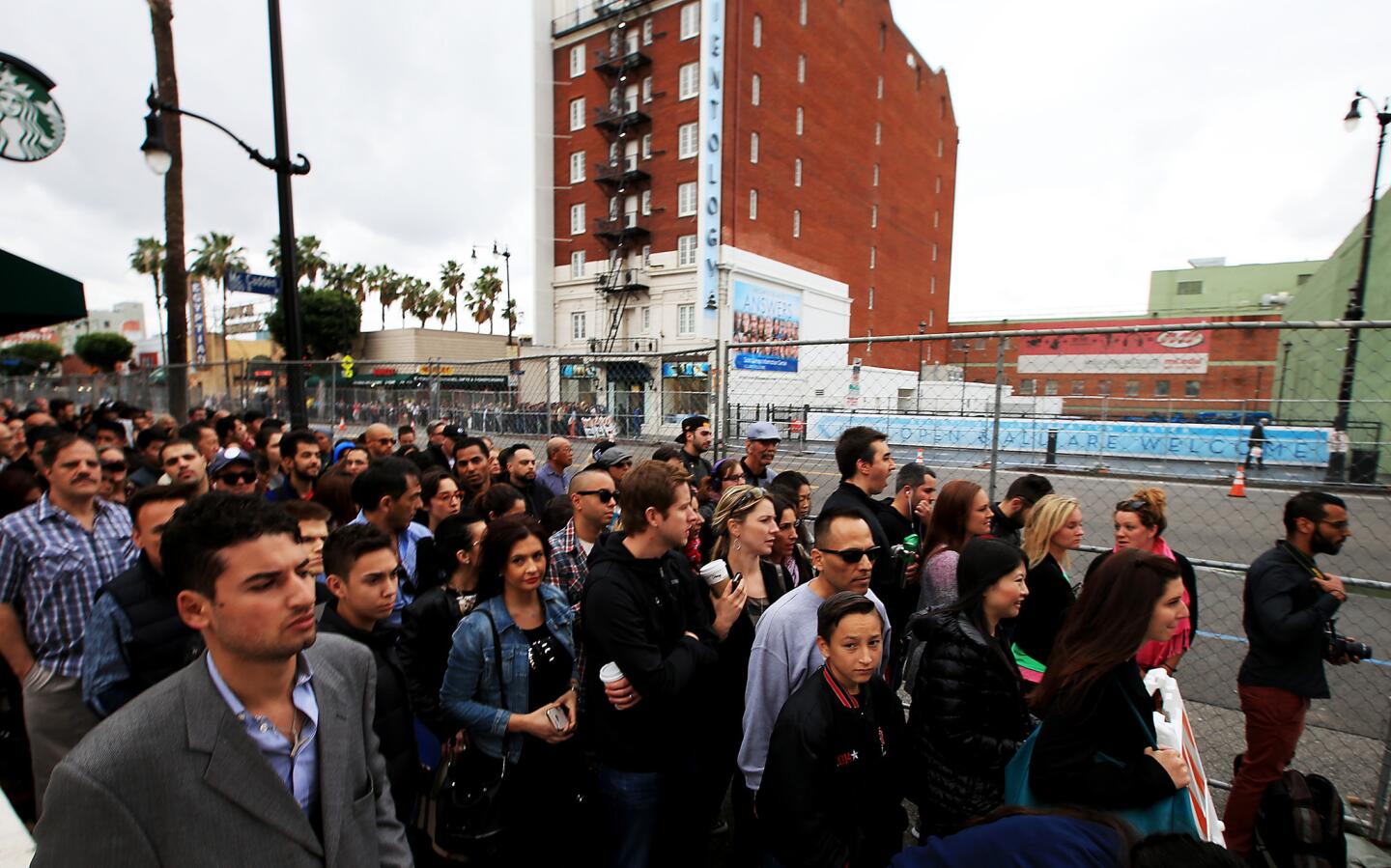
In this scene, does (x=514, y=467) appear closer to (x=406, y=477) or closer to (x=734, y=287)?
(x=406, y=477)

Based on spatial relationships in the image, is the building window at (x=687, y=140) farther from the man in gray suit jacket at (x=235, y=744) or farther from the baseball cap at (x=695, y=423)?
the man in gray suit jacket at (x=235, y=744)

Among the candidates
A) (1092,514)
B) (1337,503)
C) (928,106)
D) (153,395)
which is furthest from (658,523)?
(928,106)

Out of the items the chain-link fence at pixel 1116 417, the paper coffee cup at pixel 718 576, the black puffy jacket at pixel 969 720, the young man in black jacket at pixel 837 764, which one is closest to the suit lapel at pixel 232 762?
the young man in black jacket at pixel 837 764

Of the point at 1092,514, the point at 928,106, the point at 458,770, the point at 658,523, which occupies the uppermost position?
the point at 928,106

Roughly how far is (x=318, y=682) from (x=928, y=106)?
63.4 m

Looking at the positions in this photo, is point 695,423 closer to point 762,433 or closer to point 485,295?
point 762,433

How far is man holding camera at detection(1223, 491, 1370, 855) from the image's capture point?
10.9 ft

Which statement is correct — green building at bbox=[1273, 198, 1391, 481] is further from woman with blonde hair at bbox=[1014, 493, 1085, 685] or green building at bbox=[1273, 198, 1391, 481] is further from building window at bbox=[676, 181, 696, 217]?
building window at bbox=[676, 181, 696, 217]

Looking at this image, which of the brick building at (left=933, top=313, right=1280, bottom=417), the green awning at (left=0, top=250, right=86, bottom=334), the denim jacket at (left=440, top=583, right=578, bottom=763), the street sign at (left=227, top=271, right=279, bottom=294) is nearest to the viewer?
the denim jacket at (left=440, top=583, right=578, bottom=763)

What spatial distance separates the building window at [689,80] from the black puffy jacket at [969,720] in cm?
3685

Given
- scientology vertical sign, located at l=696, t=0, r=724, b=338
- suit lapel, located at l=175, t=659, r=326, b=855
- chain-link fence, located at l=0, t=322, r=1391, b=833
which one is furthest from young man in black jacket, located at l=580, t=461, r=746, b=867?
scientology vertical sign, located at l=696, t=0, r=724, b=338

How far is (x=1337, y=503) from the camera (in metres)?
3.45

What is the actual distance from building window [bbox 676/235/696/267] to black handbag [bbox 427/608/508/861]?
110 ft

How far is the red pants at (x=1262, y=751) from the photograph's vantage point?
131 inches
